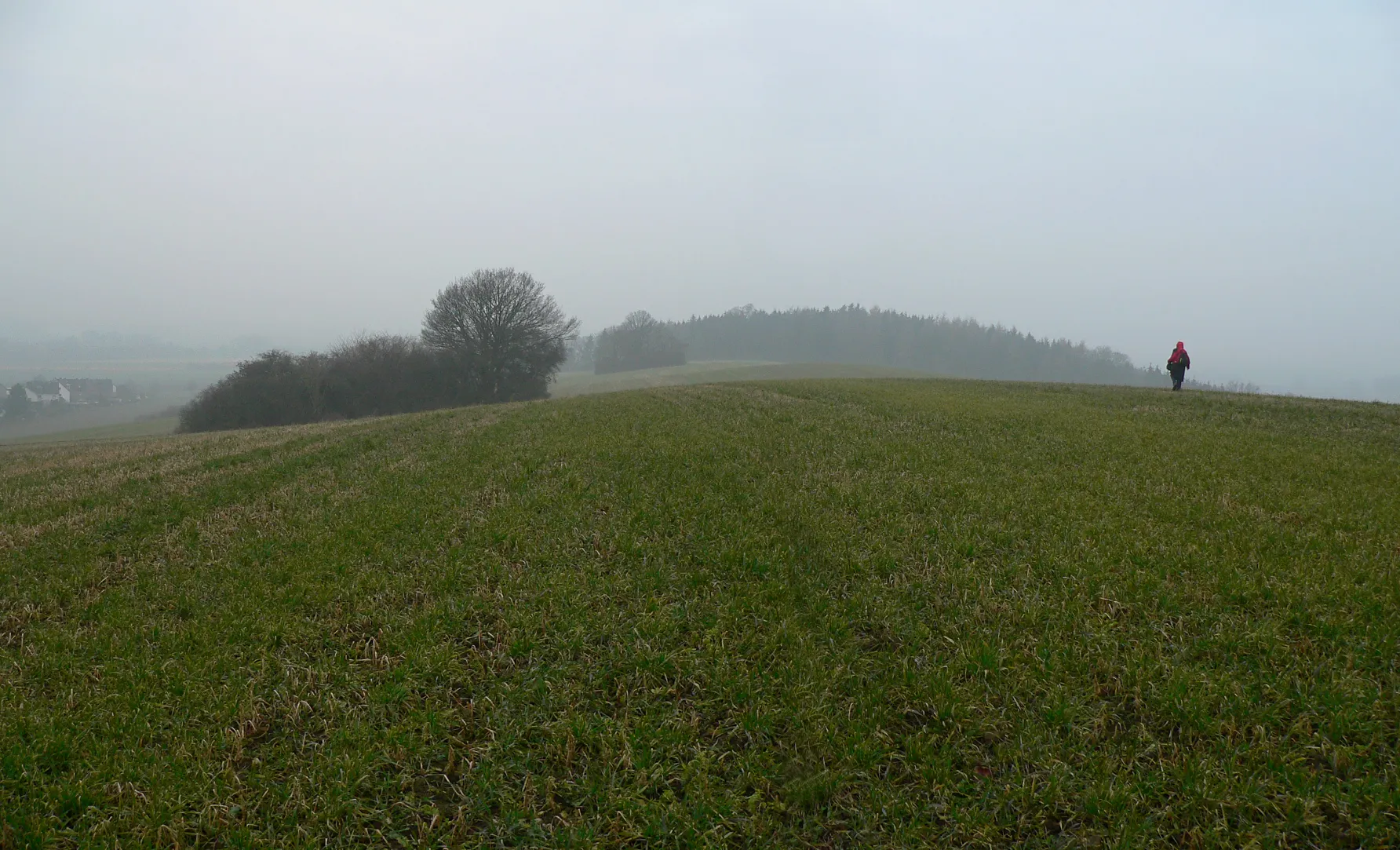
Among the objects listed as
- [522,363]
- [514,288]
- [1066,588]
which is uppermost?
[514,288]

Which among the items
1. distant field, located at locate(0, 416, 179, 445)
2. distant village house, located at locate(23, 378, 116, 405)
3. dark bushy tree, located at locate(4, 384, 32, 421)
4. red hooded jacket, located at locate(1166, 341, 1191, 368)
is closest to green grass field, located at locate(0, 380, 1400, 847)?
red hooded jacket, located at locate(1166, 341, 1191, 368)

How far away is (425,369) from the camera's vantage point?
56781mm

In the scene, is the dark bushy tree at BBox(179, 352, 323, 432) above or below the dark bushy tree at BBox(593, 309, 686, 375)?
below

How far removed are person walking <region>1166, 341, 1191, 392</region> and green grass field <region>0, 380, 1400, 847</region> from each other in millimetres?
19031

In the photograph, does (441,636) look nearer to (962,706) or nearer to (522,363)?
(962,706)

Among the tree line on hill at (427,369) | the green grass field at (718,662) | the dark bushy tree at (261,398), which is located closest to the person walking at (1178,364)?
the green grass field at (718,662)

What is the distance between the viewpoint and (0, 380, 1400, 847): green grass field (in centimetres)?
470

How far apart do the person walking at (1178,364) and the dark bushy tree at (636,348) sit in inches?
4007

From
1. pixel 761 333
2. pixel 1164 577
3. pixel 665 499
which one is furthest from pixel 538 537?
pixel 761 333

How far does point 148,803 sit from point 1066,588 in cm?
1027

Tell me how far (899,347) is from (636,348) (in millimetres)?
68730

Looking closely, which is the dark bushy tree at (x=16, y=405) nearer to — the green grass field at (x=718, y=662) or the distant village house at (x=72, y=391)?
the distant village house at (x=72, y=391)

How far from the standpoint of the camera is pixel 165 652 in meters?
6.64

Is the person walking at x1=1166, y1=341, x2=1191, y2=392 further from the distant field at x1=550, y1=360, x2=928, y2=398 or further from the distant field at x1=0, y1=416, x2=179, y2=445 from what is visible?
the distant field at x1=0, y1=416, x2=179, y2=445
